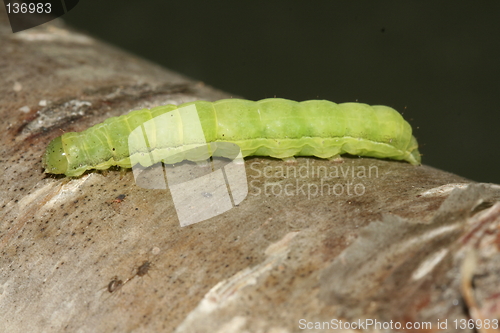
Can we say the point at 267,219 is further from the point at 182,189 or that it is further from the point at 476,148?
the point at 476,148

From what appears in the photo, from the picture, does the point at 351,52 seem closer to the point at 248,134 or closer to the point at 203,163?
the point at 248,134

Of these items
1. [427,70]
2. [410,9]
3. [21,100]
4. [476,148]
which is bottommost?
[476,148]

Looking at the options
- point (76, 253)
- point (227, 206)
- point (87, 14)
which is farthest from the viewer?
point (87, 14)

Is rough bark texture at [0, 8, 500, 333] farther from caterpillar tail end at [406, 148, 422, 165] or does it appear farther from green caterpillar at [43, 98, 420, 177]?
caterpillar tail end at [406, 148, 422, 165]

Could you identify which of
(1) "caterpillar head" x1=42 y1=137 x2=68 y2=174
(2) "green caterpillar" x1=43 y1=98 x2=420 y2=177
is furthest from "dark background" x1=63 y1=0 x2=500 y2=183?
(1) "caterpillar head" x1=42 y1=137 x2=68 y2=174

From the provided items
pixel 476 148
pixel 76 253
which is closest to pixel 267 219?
pixel 76 253

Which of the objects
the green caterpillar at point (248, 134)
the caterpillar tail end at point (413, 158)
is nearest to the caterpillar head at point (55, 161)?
the green caterpillar at point (248, 134)
